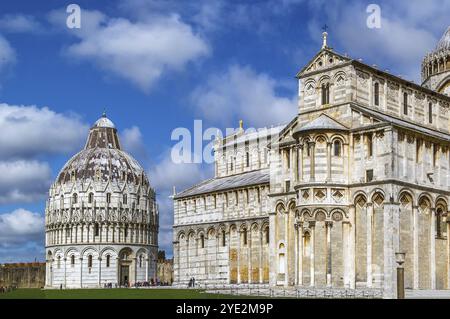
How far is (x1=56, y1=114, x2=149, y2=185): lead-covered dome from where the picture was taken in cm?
11819

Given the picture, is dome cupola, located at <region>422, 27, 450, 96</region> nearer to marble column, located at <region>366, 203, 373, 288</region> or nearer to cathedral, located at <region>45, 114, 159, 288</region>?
marble column, located at <region>366, 203, 373, 288</region>

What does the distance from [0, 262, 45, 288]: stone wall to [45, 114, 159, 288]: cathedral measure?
4114 millimetres

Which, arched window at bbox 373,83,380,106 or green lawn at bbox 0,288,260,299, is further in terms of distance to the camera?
arched window at bbox 373,83,380,106

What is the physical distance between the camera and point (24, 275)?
123 metres

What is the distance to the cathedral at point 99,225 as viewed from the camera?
375ft

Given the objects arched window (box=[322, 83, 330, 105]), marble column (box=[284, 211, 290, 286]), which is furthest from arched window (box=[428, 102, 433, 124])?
marble column (box=[284, 211, 290, 286])

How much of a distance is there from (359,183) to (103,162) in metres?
74.1

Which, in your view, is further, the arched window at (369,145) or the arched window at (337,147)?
the arched window at (337,147)

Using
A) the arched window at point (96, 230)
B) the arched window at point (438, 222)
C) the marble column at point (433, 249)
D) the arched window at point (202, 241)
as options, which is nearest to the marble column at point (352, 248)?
the marble column at point (433, 249)

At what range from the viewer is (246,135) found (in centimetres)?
8944

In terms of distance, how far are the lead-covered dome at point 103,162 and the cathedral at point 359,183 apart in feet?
212

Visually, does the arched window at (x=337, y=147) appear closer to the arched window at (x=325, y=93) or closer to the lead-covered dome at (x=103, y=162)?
the arched window at (x=325, y=93)
